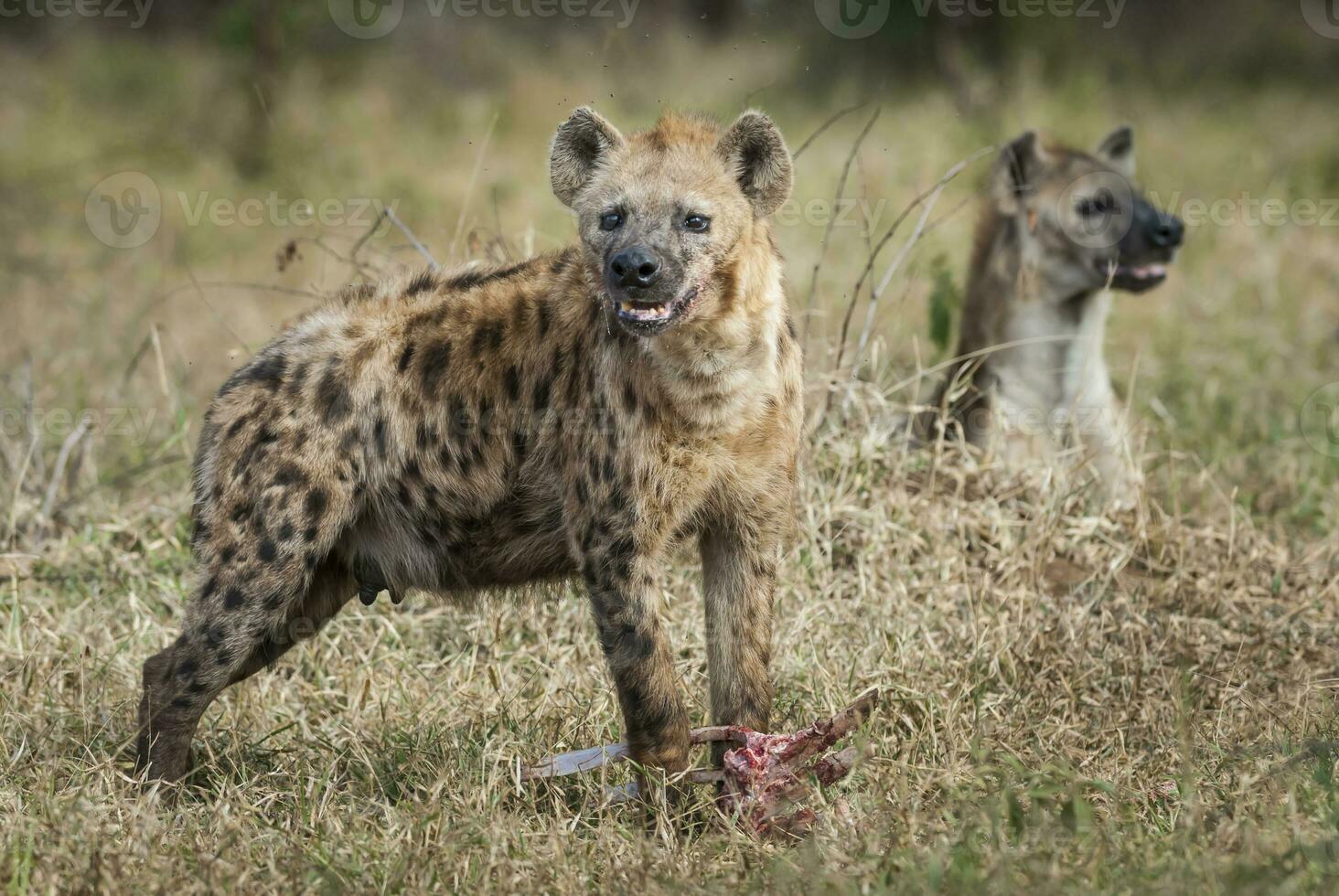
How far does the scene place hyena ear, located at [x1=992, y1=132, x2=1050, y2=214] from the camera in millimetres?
6816

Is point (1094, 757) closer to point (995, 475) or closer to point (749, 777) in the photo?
point (749, 777)

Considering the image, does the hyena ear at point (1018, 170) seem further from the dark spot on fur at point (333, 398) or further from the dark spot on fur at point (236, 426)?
the dark spot on fur at point (236, 426)

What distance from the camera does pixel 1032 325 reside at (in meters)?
6.80

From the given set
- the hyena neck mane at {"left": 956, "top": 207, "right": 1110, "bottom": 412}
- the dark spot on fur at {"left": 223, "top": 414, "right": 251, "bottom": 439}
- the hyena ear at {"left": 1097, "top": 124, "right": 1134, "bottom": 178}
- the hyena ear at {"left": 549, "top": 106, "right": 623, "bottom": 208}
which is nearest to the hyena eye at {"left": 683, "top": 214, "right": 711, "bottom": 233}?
the hyena ear at {"left": 549, "top": 106, "right": 623, "bottom": 208}

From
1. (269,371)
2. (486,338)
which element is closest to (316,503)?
(269,371)

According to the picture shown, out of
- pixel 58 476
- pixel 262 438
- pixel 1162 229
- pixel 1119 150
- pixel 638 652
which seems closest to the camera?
pixel 638 652

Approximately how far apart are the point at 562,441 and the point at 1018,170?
3652 mm

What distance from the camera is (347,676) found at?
470 cm

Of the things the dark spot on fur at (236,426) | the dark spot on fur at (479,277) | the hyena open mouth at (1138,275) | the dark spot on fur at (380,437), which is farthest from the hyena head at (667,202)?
the hyena open mouth at (1138,275)

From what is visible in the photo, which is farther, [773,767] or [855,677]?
[855,677]

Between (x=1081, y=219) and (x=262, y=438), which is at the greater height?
(x=1081, y=219)

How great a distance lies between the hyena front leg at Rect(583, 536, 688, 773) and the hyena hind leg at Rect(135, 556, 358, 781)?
2.71 feet

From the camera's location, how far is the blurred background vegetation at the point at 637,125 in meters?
7.16

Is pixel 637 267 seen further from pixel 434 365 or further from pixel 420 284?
pixel 420 284
